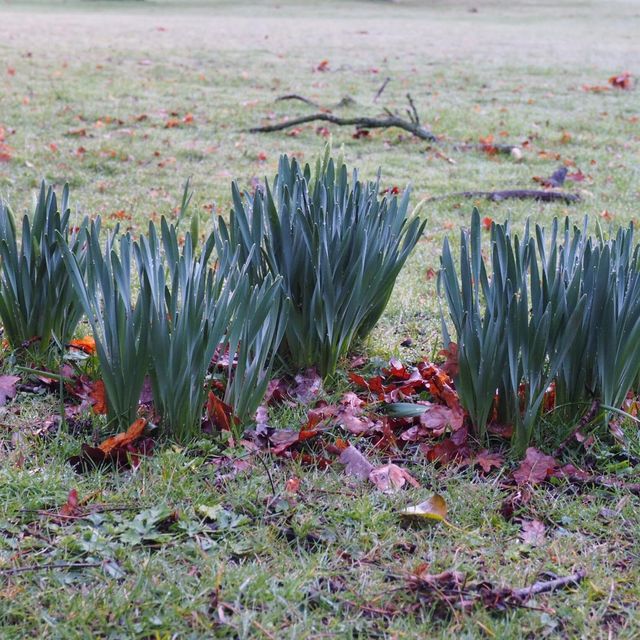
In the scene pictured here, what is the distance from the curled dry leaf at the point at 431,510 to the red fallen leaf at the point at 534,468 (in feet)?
1.03

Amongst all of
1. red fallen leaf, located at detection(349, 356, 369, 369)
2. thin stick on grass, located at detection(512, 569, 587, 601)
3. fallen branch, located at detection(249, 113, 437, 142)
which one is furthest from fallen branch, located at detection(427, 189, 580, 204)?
thin stick on grass, located at detection(512, 569, 587, 601)

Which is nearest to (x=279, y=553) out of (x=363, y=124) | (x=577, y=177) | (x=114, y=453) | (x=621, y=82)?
(x=114, y=453)

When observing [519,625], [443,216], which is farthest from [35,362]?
[443,216]

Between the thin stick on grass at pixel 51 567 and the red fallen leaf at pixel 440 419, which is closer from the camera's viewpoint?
the thin stick on grass at pixel 51 567

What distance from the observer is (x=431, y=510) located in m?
2.15

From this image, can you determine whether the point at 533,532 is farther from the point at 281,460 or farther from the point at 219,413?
the point at 219,413

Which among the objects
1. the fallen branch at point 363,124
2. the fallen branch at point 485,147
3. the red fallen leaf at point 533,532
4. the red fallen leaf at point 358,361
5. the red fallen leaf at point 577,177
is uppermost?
the fallen branch at point 363,124

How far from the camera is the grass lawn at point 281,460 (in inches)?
71.7

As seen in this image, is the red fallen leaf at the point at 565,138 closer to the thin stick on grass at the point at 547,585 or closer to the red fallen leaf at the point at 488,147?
the red fallen leaf at the point at 488,147

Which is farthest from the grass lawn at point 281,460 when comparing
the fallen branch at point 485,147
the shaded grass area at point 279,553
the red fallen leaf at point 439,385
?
the red fallen leaf at point 439,385

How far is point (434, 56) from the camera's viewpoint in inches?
635

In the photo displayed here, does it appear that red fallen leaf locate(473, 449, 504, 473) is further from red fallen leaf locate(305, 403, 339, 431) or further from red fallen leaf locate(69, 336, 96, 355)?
red fallen leaf locate(69, 336, 96, 355)

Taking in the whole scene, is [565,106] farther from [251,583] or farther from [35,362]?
[251,583]

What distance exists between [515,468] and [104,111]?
7.76m
